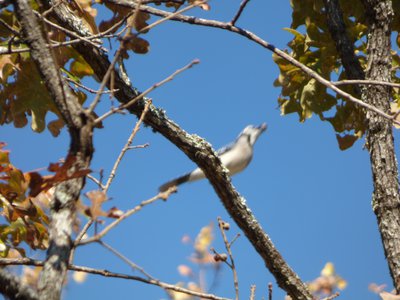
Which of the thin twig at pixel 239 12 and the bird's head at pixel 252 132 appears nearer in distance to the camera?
the thin twig at pixel 239 12

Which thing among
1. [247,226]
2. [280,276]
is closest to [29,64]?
[247,226]

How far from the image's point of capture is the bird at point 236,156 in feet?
10.3

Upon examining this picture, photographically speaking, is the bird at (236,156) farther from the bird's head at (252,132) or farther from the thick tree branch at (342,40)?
the thick tree branch at (342,40)

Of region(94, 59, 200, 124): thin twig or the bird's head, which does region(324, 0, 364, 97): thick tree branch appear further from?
region(94, 59, 200, 124): thin twig

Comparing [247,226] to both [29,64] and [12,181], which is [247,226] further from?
[29,64]

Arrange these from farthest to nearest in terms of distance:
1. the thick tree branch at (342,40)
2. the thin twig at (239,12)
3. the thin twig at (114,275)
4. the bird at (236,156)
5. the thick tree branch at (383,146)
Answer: the thick tree branch at (342,40)
the bird at (236,156)
the thick tree branch at (383,146)
the thin twig at (239,12)
the thin twig at (114,275)

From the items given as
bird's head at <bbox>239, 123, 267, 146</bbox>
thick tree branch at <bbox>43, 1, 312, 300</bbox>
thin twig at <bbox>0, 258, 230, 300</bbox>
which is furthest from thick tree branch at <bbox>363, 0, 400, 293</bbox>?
thin twig at <bbox>0, 258, 230, 300</bbox>

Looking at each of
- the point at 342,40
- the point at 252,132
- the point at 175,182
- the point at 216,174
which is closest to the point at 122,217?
the point at 216,174

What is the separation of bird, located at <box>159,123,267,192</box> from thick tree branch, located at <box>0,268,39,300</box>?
Answer: 1.84 metres

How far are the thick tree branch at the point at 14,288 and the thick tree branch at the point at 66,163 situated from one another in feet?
0.09

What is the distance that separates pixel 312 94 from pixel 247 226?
1.14 m

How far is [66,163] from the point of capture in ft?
4.35

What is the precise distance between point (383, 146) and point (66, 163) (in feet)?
6.61

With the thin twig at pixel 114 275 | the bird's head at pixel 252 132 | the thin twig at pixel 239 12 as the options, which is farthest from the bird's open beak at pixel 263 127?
the thin twig at pixel 114 275
